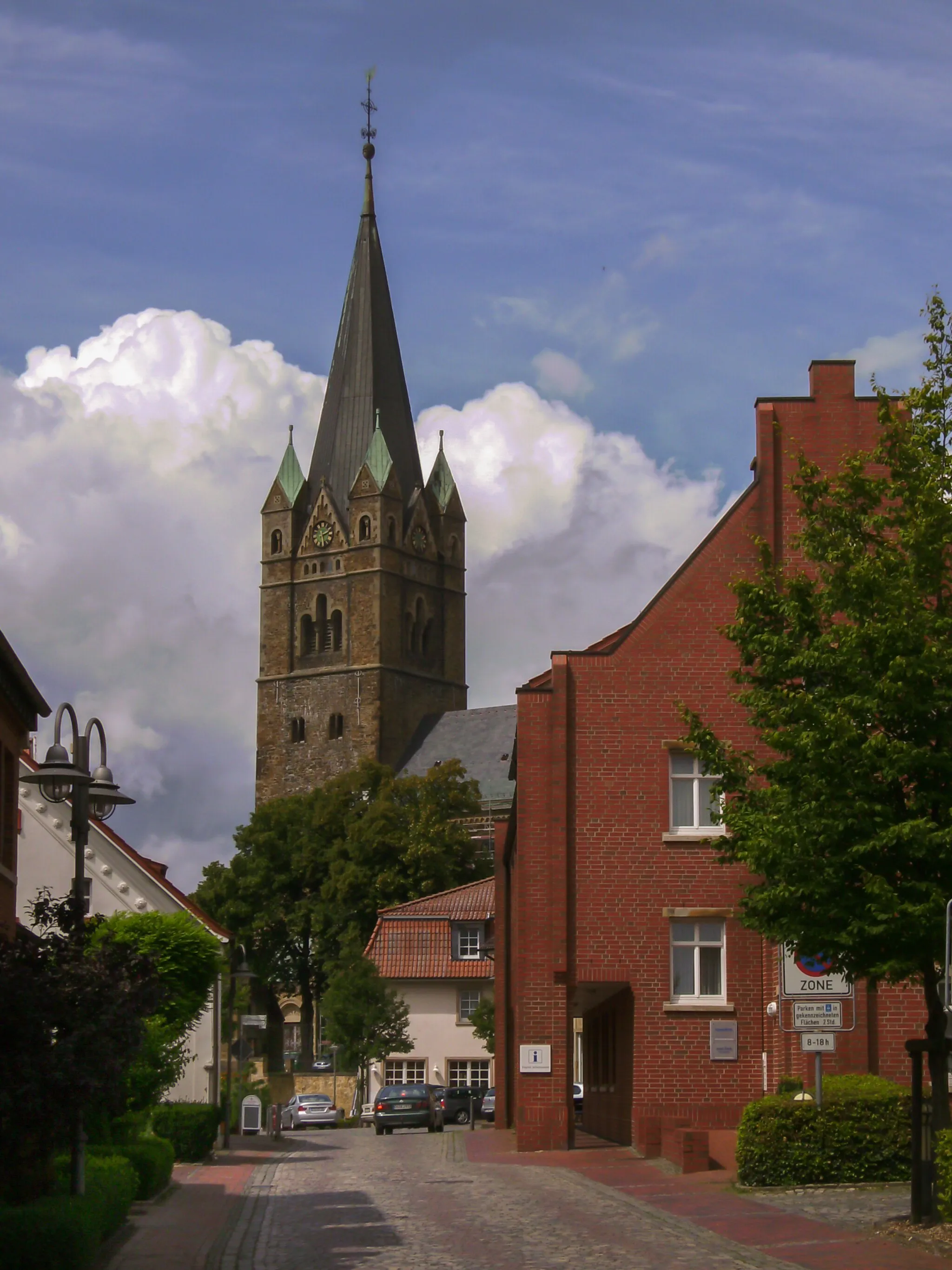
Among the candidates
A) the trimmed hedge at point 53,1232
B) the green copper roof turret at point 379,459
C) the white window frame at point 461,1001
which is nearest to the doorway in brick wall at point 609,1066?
the trimmed hedge at point 53,1232

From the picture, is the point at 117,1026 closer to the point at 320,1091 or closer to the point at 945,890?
the point at 945,890

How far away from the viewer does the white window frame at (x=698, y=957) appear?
32188mm

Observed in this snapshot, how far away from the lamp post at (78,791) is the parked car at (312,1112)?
44.0 metres

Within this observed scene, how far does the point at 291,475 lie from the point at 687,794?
104 meters

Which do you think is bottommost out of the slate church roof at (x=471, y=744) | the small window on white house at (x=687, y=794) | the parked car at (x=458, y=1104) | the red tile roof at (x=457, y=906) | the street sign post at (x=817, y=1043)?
the parked car at (x=458, y=1104)

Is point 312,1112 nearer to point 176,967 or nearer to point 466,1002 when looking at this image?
point 466,1002

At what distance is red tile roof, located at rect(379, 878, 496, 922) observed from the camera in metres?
71.8

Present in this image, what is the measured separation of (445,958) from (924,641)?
55.7m

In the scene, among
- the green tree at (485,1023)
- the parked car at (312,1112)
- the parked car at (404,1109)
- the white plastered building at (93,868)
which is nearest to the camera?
the white plastered building at (93,868)

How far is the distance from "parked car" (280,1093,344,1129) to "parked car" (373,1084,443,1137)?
12.3 metres

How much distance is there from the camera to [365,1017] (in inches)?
2685

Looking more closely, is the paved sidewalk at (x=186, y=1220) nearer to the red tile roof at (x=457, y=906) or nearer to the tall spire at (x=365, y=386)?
the red tile roof at (x=457, y=906)

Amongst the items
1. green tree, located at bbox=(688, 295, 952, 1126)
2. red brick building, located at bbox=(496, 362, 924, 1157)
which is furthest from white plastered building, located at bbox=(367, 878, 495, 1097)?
green tree, located at bbox=(688, 295, 952, 1126)

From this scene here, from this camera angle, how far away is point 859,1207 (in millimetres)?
19906
